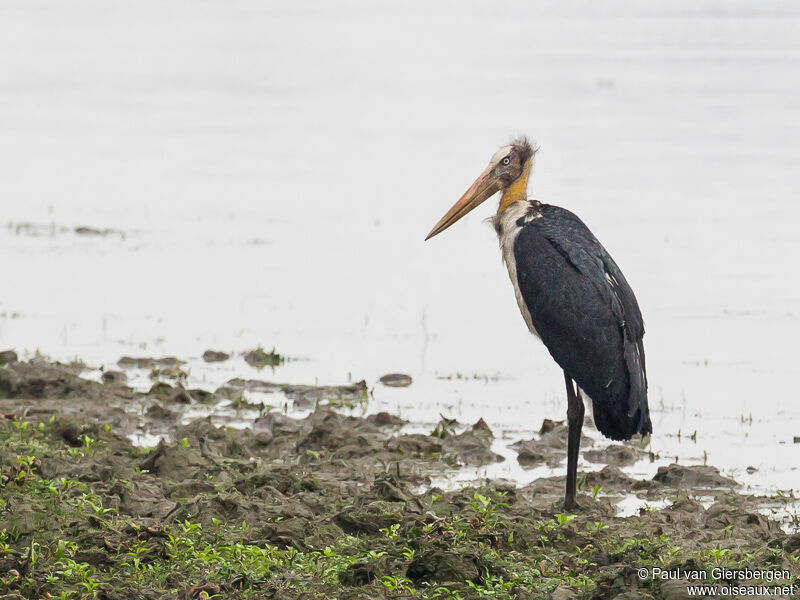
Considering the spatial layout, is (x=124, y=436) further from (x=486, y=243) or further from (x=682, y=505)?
(x=486, y=243)

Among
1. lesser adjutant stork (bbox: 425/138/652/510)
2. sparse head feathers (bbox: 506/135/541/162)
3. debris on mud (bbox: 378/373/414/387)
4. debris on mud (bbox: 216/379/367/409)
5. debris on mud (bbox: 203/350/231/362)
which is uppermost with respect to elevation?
sparse head feathers (bbox: 506/135/541/162)

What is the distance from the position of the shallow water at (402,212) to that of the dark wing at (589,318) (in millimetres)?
1287

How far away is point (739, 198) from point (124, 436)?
37.5 ft

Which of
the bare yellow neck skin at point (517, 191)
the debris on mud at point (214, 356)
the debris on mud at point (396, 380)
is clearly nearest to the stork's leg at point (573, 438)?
the bare yellow neck skin at point (517, 191)

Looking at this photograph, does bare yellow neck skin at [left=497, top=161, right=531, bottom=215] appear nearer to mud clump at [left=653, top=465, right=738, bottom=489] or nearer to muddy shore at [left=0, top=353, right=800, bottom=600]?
muddy shore at [left=0, top=353, right=800, bottom=600]

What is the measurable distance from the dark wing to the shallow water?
4.22ft

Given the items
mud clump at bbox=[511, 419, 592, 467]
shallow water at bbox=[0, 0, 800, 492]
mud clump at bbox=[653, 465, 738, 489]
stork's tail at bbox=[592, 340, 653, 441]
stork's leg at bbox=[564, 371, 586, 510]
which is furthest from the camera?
shallow water at bbox=[0, 0, 800, 492]

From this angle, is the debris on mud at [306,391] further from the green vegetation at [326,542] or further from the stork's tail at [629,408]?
the stork's tail at [629,408]

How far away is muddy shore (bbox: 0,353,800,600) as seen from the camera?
19.9ft

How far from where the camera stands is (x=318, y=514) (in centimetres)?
719

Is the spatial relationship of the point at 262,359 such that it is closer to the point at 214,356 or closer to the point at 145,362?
the point at 214,356

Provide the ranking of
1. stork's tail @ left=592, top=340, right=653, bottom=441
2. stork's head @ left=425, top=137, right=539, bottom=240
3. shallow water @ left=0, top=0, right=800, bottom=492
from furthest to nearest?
shallow water @ left=0, top=0, right=800, bottom=492 → stork's head @ left=425, top=137, right=539, bottom=240 → stork's tail @ left=592, top=340, right=653, bottom=441

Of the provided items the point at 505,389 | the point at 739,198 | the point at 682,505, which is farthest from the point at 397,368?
the point at 739,198

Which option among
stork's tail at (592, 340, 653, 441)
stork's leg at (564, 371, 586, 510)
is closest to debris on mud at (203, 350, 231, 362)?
stork's leg at (564, 371, 586, 510)
